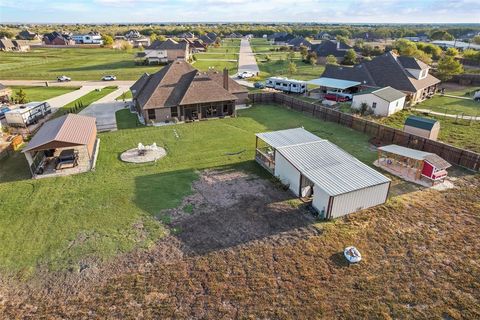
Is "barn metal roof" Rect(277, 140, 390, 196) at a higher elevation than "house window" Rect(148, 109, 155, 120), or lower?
higher

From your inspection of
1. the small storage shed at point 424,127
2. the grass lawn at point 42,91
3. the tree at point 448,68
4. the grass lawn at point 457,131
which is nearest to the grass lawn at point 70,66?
the grass lawn at point 42,91

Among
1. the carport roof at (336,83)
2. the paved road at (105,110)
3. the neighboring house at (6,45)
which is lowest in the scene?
the paved road at (105,110)

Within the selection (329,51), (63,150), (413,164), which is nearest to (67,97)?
(63,150)

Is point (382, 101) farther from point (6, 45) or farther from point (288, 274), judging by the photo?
point (6, 45)

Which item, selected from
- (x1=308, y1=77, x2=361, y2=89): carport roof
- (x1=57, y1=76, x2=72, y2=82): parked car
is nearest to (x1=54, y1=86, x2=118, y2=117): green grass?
(x1=57, y1=76, x2=72, y2=82): parked car

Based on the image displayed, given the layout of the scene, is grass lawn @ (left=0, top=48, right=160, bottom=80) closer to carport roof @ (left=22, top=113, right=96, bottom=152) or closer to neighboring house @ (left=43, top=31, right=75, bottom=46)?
neighboring house @ (left=43, top=31, right=75, bottom=46)

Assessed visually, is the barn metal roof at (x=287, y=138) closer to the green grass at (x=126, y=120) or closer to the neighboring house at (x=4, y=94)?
the green grass at (x=126, y=120)

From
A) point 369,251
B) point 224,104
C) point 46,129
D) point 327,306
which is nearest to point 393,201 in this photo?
point 369,251
